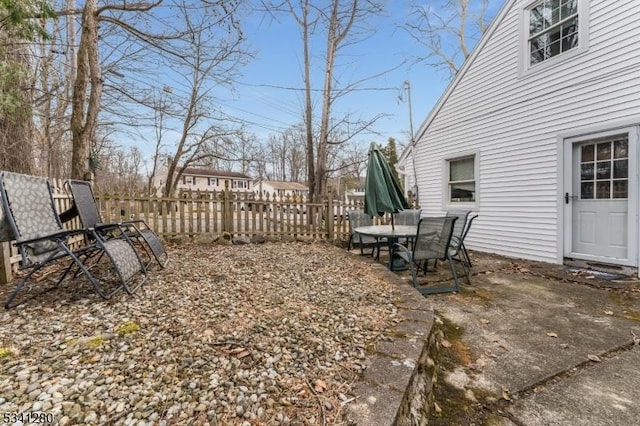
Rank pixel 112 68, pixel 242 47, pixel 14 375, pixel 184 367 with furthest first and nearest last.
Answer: pixel 112 68, pixel 242 47, pixel 184 367, pixel 14 375

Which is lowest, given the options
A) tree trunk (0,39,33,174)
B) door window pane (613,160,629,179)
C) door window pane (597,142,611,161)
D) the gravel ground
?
the gravel ground

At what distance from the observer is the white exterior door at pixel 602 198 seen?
3980mm

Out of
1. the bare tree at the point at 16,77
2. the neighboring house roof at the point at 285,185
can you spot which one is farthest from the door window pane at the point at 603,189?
the neighboring house roof at the point at 285,185

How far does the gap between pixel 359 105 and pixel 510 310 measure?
7.94 metres

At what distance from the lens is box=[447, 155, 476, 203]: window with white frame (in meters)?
6.41

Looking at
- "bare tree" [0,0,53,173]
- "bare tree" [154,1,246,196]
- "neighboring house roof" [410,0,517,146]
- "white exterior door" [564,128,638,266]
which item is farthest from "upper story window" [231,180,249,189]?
"white exterior door" [564,128,638,266]

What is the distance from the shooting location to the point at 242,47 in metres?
6.57

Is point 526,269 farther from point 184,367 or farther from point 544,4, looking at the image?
point 184,367

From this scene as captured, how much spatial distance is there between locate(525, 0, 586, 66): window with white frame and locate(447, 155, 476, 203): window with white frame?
209 centimetres

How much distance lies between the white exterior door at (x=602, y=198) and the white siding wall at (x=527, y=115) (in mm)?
185

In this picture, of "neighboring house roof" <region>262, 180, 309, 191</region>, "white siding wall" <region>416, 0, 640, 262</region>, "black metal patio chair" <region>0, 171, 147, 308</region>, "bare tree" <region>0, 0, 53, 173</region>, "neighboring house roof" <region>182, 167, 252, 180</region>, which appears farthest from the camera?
"neighboring house roof" <region>262, 180, 309, 191</region>

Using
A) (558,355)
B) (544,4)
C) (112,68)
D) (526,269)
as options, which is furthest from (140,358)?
(112,68)

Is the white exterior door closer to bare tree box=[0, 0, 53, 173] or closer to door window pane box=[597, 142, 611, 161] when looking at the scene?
door window pane box=[597, 142, 611, 161]

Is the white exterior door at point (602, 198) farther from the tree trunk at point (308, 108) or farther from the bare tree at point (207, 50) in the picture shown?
the bare tree at point (207, 50)
